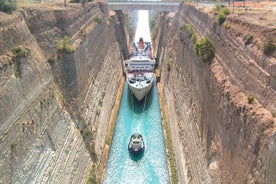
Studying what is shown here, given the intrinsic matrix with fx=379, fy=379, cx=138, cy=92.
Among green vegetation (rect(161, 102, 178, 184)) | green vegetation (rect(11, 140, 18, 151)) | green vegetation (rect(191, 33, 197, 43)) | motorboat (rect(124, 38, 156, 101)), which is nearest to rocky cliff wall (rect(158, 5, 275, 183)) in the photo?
green vegetation (rect(191, 33, 197, 43))

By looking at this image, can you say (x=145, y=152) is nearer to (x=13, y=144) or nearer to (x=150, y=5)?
(x=13, y=144)

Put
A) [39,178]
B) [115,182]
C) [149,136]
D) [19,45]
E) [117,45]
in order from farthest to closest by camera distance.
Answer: [117,45], [149,136], [115,182], [19,45], [39,178]

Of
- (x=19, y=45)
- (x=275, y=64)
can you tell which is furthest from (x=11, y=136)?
(x=275, y=64)

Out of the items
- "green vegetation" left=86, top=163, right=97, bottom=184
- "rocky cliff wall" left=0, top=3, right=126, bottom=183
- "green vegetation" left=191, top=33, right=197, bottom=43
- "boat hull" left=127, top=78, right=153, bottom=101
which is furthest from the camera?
"boat hull" left=127, top=78, right=153, bottom=101

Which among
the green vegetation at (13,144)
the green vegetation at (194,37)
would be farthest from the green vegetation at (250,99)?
the green vegetation at (194,37)

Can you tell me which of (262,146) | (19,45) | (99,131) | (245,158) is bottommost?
(99,131)

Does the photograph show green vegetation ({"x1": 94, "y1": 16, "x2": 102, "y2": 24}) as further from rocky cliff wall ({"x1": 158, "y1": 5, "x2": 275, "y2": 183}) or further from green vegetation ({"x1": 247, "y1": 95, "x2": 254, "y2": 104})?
green vegetation ({"x1": 247, "y1": 95, "x2": 254, "y2": 104})

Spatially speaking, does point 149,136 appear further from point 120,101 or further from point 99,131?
point 120,101
